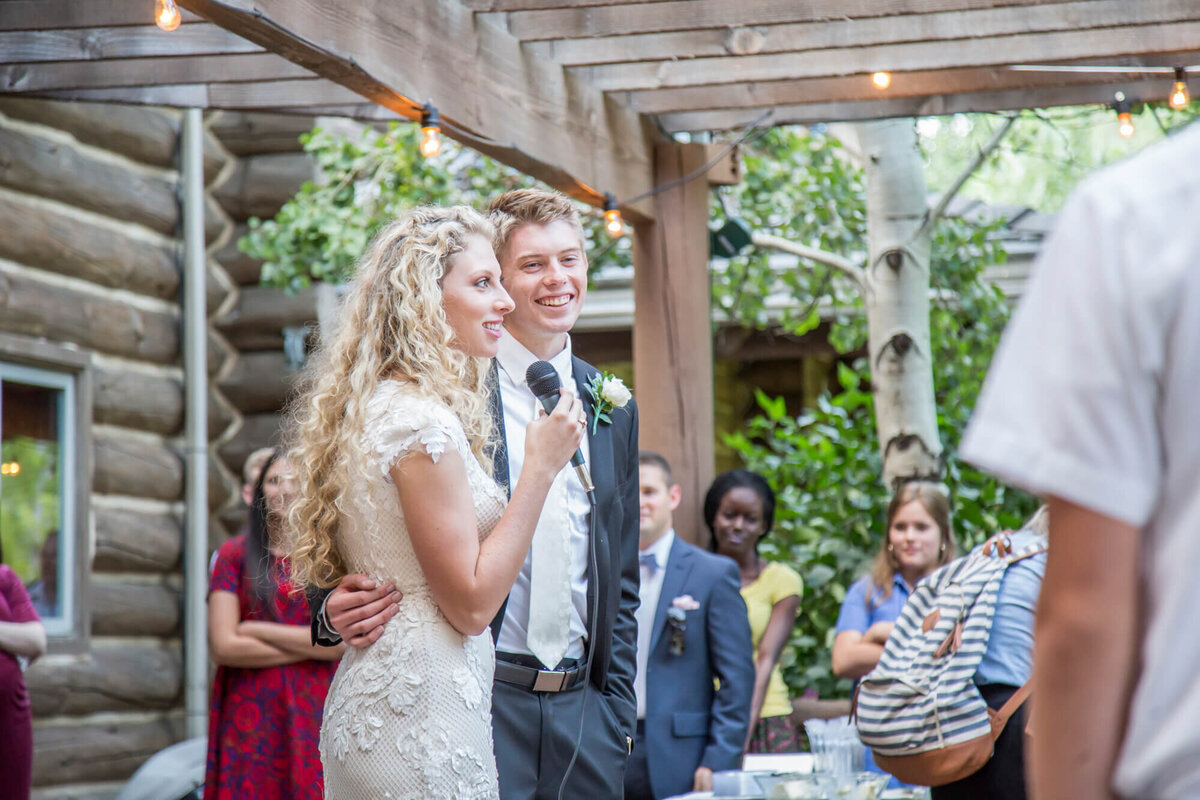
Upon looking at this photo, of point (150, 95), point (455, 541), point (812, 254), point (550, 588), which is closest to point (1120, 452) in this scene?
point (455, 541)

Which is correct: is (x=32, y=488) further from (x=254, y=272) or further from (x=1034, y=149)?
(x=1034, y=149)

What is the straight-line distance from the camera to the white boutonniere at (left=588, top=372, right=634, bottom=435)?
3004 millimetres

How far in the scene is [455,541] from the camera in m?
2.28

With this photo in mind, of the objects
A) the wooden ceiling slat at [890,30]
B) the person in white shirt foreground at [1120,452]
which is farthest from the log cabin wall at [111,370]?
the person in white shirt foreground at [1120,452]

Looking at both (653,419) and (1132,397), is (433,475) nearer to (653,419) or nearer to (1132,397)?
(1132,397)

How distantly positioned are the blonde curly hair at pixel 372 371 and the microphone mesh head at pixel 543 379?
0.10 m

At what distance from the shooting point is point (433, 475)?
7.48 feet

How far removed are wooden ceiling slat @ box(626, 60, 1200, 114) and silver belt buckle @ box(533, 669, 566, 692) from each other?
285cm

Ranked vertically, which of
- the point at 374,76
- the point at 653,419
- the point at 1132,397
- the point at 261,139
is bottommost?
the point at 1132,397

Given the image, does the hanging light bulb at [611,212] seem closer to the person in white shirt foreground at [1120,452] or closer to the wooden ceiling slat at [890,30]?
the wooden ceiling slat at [890,30]

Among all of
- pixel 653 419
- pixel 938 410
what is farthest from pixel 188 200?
pixel 938 410

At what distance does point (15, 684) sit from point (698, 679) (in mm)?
2217

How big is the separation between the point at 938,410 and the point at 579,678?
16.8 feet

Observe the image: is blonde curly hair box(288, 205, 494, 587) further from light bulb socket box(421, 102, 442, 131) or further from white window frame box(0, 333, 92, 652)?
white window frame box(0, 333, 92, 652)
